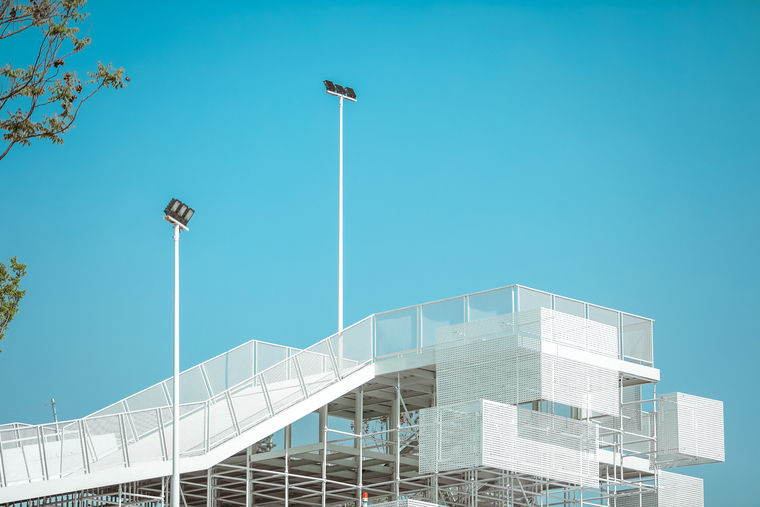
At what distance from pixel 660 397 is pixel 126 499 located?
53.7 ft

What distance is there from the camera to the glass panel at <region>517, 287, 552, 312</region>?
109 ft

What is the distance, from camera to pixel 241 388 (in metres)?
35.9

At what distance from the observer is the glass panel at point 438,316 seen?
34344 mm

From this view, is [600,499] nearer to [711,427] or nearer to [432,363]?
[711,427]

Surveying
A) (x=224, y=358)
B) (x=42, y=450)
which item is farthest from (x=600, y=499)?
(x=42, y=450)

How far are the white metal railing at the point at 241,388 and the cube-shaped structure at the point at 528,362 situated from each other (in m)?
0.51

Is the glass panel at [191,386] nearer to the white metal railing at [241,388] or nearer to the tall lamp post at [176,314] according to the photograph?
the white metal railing at [241,388]

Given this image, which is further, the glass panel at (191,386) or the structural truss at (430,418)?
the glass panel at (191,386)

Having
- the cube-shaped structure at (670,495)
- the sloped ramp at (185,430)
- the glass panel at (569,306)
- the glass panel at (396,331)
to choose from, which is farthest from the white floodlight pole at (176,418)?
the cube-shaped structure at (670,495)

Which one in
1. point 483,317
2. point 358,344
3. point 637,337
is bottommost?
point 358,344

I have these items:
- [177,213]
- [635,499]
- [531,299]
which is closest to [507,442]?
[531,299]

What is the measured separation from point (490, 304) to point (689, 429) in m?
7.72

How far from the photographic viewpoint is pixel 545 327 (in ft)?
108

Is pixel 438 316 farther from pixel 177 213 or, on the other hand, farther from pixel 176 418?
pixel 176 418
